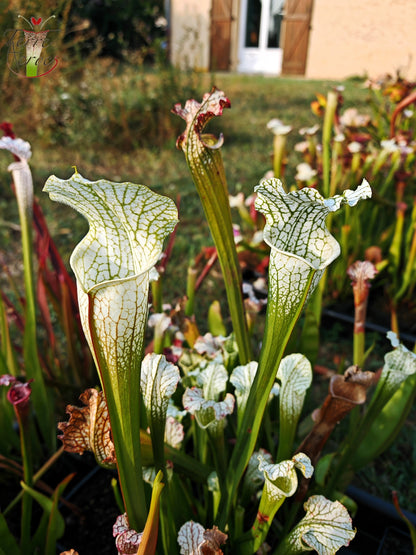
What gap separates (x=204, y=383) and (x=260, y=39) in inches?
398

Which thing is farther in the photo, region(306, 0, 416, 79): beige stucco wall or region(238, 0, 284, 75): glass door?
region(238, 0, 284, 75): glass door

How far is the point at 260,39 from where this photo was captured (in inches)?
372

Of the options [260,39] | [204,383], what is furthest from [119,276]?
[260,39]

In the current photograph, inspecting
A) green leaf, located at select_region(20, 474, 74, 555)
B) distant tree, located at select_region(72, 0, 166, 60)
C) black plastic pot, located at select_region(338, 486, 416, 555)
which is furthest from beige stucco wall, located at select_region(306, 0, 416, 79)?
green leaf, located at select_region(20, 474, 74, 555)

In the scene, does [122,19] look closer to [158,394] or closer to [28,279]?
[28,279]

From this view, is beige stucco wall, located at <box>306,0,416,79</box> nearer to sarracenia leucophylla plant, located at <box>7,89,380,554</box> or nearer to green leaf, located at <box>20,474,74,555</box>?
sarracenia leucophylla plant, located at <box>7,89,380,554</box>

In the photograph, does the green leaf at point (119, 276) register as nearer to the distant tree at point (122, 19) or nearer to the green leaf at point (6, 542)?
the green leaf at point (6, 542)

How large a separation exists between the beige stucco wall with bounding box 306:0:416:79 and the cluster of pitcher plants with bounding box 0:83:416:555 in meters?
6.97

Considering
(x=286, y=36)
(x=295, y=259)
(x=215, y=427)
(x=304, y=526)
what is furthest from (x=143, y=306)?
(x=286, y=36)

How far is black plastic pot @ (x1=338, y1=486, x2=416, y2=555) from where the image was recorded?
1021mm

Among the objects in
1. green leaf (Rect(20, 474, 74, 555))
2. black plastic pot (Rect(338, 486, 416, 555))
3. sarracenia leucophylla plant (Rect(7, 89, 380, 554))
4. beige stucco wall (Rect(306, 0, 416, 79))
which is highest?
beige stucco wall (Rect(306, 0, 416, 79))

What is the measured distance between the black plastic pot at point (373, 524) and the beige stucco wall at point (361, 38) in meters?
6.88

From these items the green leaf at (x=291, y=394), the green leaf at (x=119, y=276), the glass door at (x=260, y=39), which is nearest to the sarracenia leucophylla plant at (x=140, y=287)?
the green leaf at (x=119, y=276)

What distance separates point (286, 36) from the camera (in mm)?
8742
